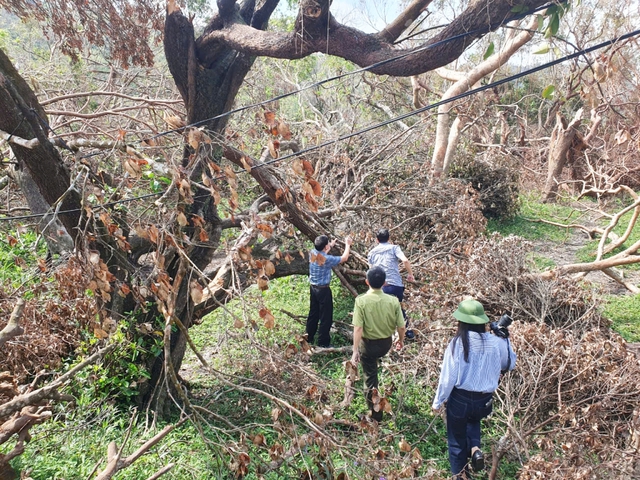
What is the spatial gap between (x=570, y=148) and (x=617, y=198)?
2136 millimetres

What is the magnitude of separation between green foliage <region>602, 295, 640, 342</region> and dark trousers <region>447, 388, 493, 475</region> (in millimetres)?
3841

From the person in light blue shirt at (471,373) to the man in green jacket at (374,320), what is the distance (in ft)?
2.65

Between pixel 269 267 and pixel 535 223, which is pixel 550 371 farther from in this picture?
pixel 535 223

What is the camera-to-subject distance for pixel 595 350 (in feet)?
14.7

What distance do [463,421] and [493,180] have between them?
32.4 feet

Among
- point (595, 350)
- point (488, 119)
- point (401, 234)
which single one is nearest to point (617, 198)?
point (488, 119)

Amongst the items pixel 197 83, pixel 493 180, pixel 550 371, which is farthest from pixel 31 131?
pixel 493 180

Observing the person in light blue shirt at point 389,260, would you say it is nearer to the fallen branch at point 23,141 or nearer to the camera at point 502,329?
the camera at point 502,329

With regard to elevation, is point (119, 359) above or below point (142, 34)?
below

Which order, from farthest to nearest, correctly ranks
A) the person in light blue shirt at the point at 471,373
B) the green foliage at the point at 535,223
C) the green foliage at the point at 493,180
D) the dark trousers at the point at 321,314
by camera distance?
the green foliage at the point at 493,180, the green foliage at the point at 535,223, the dark trousers at the point at 321,314, the person in light blue shirt at the point at 471,373

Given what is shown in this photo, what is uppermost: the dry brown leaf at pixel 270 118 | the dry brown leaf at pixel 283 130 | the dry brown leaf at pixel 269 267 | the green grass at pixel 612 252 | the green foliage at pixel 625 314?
the dry brown leaf at pixel 270 118

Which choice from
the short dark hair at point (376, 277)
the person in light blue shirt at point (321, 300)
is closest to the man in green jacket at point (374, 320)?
the short dark hair at point (376, 277)

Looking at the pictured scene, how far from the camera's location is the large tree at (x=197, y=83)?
298 cm

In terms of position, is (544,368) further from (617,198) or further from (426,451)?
(617,198)
